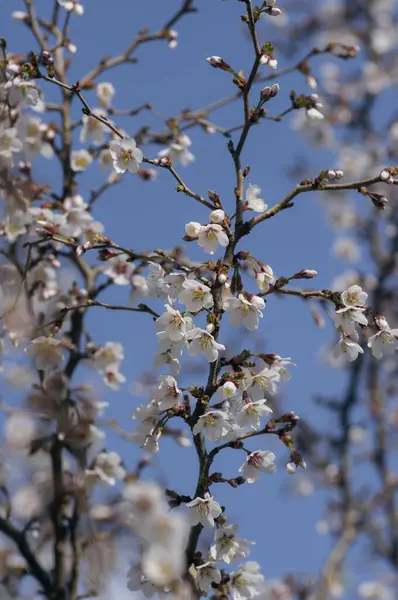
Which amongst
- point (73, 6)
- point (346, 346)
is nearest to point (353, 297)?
point (346, 346)

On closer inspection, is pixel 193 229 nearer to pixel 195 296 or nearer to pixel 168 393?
pixel 195 296

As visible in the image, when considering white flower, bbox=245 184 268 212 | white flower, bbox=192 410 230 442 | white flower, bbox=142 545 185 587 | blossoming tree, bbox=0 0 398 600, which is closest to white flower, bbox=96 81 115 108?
blossoming tree, bbox=0 0 398 600

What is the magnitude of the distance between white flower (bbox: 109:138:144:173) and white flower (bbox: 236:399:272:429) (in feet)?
3.76

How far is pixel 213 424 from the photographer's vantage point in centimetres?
277

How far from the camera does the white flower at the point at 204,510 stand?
2742 millimetres

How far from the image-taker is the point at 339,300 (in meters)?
2.97

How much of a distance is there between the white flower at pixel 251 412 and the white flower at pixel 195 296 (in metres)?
0.39

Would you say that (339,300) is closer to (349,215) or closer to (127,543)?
(127,543)

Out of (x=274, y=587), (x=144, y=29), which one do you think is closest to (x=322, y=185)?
(x=144, y=29)

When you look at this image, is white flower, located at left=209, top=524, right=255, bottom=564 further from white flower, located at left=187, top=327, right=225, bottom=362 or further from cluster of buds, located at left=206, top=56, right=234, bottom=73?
cluster of buds, located at left=206, top=56, right=234, bottom=73

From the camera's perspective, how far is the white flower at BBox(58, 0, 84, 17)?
4746 millimetres

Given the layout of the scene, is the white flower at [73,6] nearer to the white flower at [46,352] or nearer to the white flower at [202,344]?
the white flower at [46,352]

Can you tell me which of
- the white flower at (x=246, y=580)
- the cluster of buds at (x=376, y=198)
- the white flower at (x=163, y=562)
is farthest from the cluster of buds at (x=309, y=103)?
the white flower at (x=163, y=562)

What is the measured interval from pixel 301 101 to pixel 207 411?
163 cm
